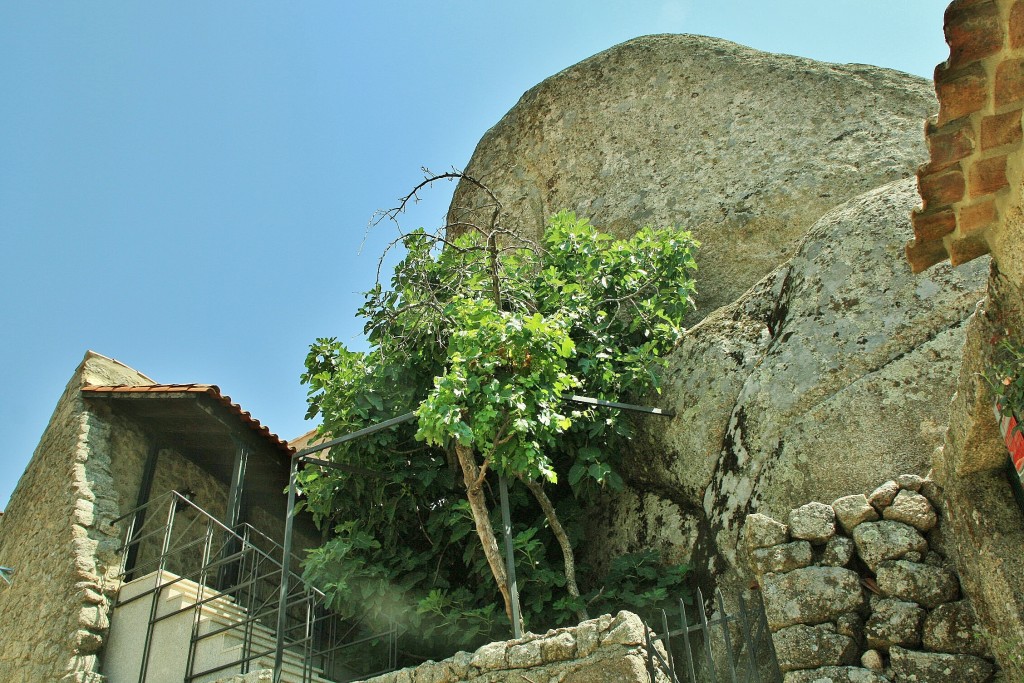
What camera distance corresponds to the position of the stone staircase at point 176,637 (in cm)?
786

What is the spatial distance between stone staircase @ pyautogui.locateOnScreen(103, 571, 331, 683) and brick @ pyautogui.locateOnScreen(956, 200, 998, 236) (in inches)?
246

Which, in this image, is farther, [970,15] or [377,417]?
[377,417]

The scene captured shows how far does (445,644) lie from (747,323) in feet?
11.8

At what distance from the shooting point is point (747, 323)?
721cm

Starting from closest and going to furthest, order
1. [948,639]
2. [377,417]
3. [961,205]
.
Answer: [961,205] → [948,639] → [377,417]

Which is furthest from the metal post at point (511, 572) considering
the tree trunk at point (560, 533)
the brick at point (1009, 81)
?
the brick at point (1009, 81)

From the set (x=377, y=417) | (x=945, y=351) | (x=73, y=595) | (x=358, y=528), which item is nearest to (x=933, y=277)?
(x=945, y=351)

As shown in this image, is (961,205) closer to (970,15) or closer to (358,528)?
(970,15)

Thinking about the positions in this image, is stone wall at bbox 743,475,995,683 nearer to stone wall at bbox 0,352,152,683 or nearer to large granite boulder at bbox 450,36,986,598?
large granite boulder at bbox 450,36,986,598

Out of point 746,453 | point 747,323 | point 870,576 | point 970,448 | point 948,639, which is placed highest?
point 747,323

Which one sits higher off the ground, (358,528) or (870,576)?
(358,528)

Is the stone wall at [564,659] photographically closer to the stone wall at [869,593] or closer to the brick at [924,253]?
the stone wall at [869,593]

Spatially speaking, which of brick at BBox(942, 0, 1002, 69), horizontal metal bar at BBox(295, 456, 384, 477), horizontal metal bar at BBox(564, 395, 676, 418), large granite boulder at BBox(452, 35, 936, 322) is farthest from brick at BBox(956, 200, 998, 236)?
large granite boulder at BBox(452, 35, 936, 322)

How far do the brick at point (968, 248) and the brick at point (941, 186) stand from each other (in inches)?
9.1
